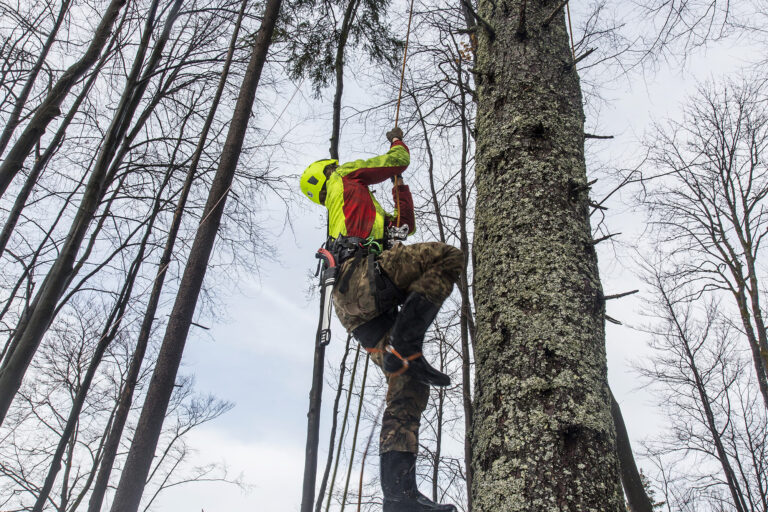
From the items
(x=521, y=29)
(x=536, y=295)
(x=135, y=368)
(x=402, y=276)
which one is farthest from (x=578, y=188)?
(x=135, y=368)

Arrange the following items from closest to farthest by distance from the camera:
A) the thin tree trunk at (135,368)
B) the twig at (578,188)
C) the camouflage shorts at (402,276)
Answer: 1. the twig at (578,188)
2. the camouflage shorts at (402,276)
3. the thin tree trunk at (135,368)

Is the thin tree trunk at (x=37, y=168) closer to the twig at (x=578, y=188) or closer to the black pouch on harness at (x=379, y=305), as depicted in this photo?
the black pouch on harness at (x=379, y=305)

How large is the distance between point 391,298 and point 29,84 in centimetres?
689

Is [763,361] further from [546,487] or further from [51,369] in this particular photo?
[51,369]

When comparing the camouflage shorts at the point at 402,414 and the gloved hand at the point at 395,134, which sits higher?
the gloved hand at the point at 395,134

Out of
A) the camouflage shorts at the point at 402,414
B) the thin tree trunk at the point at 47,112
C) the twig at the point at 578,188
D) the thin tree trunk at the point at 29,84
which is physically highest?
the thin tree trunk at the point at 29,84

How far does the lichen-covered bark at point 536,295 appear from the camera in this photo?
58.3 inches

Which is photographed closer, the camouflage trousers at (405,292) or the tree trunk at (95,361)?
the camouflage trousers at (405,292)

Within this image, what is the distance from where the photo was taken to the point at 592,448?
149cm

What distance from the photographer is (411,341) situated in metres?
2.72

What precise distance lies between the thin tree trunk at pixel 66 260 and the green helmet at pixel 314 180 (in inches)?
90.9

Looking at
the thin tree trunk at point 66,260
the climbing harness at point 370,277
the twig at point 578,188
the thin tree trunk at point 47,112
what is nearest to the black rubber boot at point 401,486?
the climbing harness at point 370,277

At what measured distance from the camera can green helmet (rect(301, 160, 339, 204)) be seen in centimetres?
361

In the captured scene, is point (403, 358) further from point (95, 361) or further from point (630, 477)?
point (95, 361)
